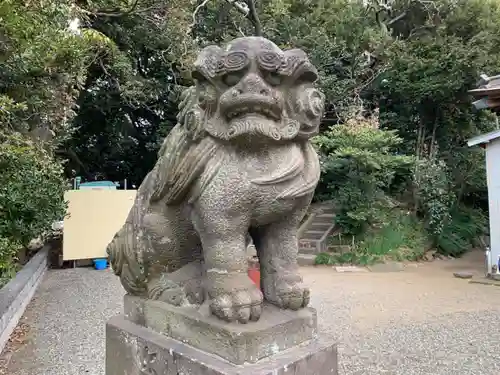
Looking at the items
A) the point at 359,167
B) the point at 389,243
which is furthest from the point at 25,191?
the point at 389,243

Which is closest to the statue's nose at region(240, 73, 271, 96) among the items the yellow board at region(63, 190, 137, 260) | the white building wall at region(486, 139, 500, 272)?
the yellow board at region(63, 190, 137, 260)

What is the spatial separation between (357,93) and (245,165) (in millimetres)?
10024

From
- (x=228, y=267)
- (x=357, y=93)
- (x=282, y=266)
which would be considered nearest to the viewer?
(x=228, y=267)

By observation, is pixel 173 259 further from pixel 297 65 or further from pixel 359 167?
pixel 359 167

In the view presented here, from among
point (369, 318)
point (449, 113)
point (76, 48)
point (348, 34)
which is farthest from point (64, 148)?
point (449, 113)

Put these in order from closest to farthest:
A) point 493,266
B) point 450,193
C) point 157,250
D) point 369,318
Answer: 1. point 157,250
2. point 369,318
3. point 493,266
4. point 450,193

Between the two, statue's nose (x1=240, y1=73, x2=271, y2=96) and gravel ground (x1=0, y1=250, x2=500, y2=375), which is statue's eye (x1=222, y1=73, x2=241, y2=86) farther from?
gravel ground (x1=0, y1=250, x2=500, y2=375)

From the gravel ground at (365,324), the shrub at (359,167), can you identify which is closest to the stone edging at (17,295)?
the gravel ground at (365,324)

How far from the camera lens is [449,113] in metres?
10.9

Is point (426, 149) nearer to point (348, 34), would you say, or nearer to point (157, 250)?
point (348, 34)

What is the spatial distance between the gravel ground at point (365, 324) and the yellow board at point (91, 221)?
17.4 inches

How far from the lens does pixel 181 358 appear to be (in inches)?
57.9

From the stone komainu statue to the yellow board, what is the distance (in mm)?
6208

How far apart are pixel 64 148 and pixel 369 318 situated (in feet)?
28.5
